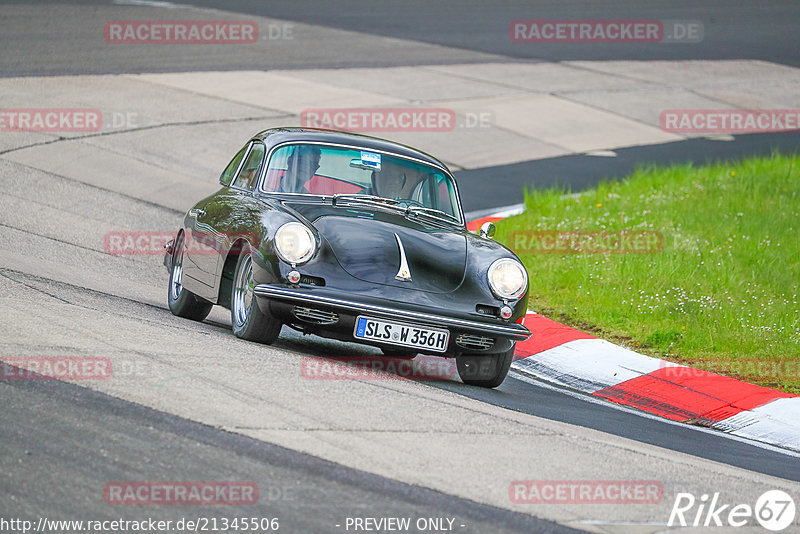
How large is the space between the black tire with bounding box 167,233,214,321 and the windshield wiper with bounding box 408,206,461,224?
5.38ft

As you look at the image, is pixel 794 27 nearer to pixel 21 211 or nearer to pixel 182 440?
pixel 21 211

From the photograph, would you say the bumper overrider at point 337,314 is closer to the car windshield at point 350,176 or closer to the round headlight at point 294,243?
the round headlight at point 294,243

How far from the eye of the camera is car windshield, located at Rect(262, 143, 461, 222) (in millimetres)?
7586

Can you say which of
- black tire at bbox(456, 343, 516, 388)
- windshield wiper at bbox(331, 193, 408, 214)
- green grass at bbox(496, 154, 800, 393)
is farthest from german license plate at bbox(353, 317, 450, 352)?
green grass at bbox(496, 154, 800, 393)

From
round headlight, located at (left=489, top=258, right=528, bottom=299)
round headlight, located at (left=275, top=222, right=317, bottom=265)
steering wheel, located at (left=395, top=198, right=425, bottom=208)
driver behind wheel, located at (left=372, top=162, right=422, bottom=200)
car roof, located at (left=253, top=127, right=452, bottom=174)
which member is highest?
car roof, located at (left=253, top=127, right=452, bottom=174)

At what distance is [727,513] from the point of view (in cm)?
482

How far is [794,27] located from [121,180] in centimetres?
2190

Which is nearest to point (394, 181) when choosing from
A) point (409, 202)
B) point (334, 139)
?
point (409, 202)

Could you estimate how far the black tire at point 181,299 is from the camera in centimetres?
828

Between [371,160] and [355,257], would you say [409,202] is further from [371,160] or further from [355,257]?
[355,257]

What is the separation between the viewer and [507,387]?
7.41m

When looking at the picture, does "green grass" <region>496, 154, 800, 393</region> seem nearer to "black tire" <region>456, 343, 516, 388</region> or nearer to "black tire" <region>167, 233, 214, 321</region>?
"black tire" <region>456, 343, 516, 388</region>

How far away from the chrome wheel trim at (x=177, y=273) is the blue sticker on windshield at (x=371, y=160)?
169cm

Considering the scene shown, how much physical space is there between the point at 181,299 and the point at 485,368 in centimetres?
242
